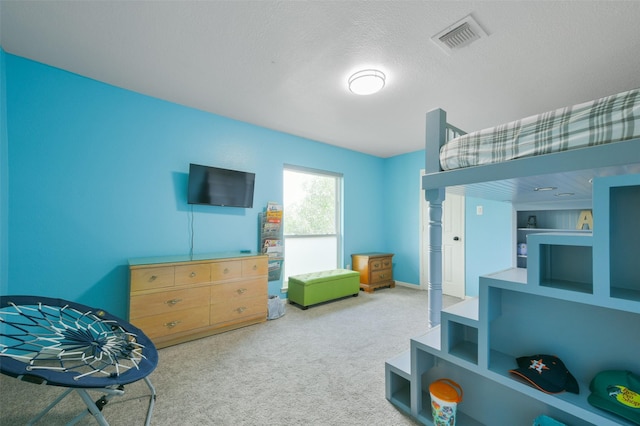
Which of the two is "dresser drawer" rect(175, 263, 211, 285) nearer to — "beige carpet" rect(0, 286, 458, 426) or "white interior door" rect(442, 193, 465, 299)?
"beige carpet" rect(0, 286, 458, 426)

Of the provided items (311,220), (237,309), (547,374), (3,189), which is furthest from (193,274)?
(547,374)

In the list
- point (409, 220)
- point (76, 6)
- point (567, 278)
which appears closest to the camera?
point (567, 278)

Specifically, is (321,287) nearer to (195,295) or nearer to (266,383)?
(195,295)

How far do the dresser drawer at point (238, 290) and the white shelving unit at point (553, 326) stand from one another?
174 cm

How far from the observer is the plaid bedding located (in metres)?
0.98

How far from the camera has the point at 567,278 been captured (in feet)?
4.25

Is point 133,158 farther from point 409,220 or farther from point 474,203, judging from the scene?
point 474,203

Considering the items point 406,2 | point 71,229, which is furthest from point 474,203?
point 71,229

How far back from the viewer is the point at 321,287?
359 centimetres

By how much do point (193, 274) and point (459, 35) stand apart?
120 inches

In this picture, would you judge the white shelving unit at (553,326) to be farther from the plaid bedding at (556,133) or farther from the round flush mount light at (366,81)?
the round flush mount light at (366,81)

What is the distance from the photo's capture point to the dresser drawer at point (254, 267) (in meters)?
2.85

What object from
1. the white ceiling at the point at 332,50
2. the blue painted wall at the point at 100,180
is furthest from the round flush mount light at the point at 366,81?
the blue painted wall at the point at 100,180

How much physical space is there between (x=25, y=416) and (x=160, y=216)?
→ 1743 millimetres
